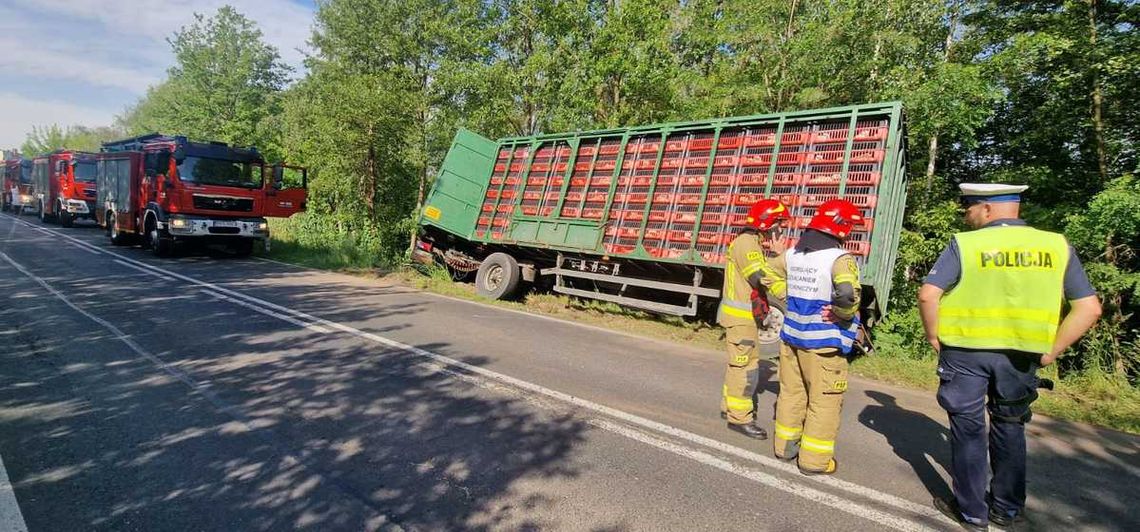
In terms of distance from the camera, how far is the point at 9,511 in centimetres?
261

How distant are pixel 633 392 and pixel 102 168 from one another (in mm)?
19399

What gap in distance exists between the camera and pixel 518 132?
51.9ft

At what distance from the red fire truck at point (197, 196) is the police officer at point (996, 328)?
44.9 feet

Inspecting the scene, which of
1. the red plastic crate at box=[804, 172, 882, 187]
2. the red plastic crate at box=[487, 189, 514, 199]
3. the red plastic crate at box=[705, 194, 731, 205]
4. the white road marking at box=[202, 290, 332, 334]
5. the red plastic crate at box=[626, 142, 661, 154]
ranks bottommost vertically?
the white road marking at box=[202, 290, 332, 334]

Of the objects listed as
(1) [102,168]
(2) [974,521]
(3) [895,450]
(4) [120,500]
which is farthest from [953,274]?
(1) [102,168]

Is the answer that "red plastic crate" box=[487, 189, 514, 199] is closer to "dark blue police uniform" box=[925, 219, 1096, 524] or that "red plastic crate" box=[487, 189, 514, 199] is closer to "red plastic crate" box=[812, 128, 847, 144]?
"red plastic crate" box=[812, 128, 847, 144]

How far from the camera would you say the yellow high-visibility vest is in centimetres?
255

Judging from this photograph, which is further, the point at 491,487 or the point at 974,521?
the point at 491,487

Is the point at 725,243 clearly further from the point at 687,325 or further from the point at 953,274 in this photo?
the point at 953,274

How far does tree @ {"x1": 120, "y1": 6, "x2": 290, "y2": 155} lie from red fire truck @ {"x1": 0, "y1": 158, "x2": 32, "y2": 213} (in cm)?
724

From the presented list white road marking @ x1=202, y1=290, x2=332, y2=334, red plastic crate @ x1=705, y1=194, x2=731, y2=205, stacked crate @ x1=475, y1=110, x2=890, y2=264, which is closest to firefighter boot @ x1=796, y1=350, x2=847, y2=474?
stacked crate @ x1=475, y1=110, x2=890, y2=264

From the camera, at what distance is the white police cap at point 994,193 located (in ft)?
8.80

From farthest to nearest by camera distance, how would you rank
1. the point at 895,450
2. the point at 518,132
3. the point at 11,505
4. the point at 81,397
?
1. the point at 518,132
2. the point at 81,397
3. the point at 895,450
4. the point at 11,505

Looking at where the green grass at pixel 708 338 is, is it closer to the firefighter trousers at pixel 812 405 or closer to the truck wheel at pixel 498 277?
the truck wheel at pixel 498 277
